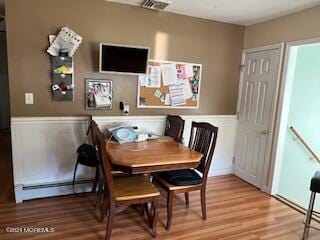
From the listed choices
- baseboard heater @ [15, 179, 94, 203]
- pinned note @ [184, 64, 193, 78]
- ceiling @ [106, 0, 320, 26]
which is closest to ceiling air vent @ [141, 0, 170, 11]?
ceiling @ [106, 0, 320, 26]

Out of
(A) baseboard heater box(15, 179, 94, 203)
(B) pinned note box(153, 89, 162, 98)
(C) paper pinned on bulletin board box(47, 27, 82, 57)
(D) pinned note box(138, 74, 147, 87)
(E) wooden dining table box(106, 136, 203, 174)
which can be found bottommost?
(A) baseboard heater box(15, 179, 94, 203)

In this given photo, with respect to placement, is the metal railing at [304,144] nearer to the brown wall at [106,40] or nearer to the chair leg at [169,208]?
the brown wall at [106,40]

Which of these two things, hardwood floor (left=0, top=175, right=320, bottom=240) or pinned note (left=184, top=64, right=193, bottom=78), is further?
pinned note (left=184, top=64, right=193, bottom=78)

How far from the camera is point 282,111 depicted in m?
3.18

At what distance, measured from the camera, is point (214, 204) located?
3.03m

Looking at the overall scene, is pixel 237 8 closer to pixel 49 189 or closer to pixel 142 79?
pixel 142 79

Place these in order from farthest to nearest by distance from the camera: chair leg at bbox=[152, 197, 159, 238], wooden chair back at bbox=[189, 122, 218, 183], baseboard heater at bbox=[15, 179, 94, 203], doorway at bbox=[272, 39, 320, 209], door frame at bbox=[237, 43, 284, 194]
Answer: doorway at bbox=[272, 39, 320, 209], door frame at bbox=[237, 43, 284, 194], baseboard heater at bbox=[15, 179, 94, 203], wooden chair back at bbox=[189, 122, 218, 183], chair leg at bbox=[152, 197, 159, 238]

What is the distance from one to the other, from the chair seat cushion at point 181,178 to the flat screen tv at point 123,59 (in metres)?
1.36

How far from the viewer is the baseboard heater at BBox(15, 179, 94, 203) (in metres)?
2.84

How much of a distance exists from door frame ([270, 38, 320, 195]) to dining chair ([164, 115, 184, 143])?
4.34 feet

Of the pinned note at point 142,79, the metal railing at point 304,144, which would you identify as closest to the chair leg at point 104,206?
the pinned note at point 142,79

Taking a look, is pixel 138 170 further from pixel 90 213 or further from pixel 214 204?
pixel 214 204

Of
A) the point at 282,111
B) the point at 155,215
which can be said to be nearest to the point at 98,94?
the point at 155,215

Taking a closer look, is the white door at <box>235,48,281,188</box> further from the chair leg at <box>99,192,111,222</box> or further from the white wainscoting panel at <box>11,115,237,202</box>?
the chair leg at <box>99,192,111,222</box>
